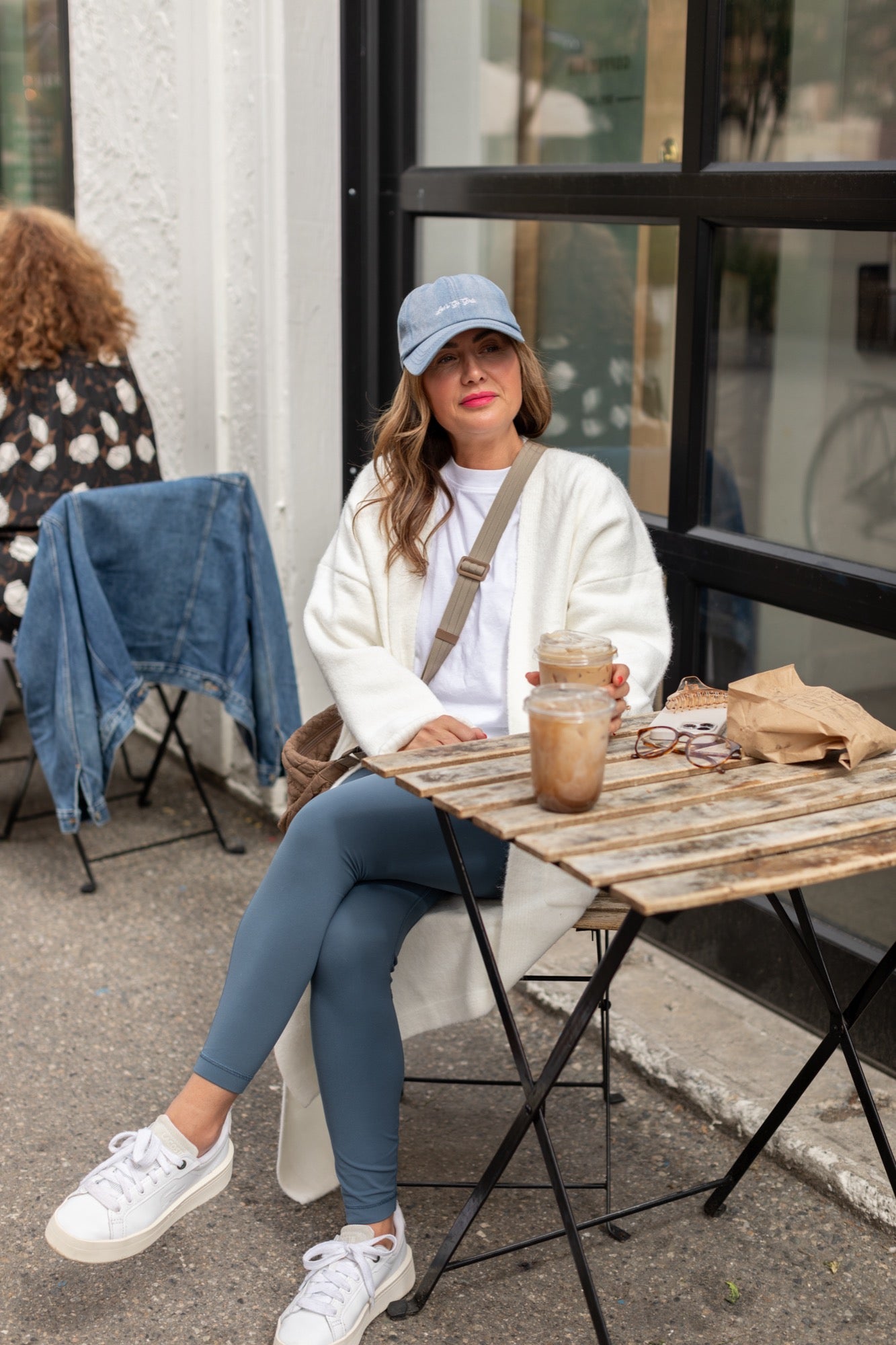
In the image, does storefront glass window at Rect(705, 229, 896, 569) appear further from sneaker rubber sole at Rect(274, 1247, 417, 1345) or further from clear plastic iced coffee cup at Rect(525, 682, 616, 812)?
sneaker rubber sole at Rect(274, 1247, 417, 1345)

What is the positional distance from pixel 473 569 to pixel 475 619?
9 centimetres

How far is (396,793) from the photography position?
2240 mm

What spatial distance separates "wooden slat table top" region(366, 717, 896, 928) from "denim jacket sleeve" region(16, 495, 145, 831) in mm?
1750

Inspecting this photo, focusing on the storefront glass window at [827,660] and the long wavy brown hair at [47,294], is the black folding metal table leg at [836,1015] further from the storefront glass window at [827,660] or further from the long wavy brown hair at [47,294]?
the long wavy brown hair at [47,294]

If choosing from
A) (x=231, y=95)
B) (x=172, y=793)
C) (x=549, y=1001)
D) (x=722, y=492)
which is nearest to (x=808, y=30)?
(x=722, y=492)

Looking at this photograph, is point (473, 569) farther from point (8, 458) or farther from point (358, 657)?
point (8, 458)

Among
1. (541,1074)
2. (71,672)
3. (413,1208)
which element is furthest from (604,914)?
(71,672)

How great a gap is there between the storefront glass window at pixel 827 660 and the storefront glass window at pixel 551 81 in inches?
39.2

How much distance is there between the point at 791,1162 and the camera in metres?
2.58

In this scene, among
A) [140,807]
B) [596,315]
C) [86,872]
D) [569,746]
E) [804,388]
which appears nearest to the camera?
[569,746]

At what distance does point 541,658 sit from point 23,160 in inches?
185

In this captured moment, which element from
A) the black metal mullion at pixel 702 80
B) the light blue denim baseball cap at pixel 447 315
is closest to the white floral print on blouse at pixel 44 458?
the light blue denim baseball cap at pixel 447 315

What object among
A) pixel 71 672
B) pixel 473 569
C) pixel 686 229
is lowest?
pixel 71 672

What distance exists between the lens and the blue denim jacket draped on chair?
3.55 metres
